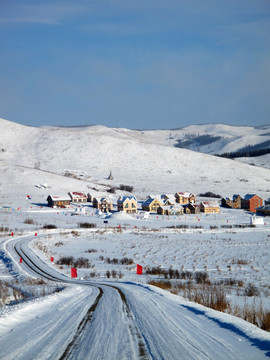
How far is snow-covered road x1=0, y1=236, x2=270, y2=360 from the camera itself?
4.82m

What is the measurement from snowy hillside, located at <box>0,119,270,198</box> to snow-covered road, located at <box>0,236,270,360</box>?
89.7 m

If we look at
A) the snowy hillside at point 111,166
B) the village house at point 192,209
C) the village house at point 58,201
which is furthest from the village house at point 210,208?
the village house at point 58,201

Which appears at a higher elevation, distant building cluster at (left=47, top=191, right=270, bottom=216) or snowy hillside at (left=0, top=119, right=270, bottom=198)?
snowy hillside at (left=0, top=119, right=270, bottom=198)

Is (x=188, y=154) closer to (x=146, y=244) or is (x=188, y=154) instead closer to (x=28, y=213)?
(x=28, y=213)

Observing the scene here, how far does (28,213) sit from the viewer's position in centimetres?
6725

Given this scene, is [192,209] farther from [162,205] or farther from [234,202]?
[234,202]

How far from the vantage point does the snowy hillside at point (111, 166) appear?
11056 centimetres

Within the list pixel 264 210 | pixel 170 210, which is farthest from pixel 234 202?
pixel 170 210

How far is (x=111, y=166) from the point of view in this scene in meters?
154

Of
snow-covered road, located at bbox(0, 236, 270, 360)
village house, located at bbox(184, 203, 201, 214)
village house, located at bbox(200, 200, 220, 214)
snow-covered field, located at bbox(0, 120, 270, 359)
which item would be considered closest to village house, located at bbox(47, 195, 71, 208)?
snow-covered field, located at bbox(0, 120, 270, 359)

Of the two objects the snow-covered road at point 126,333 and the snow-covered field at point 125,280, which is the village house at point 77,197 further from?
the snow-covered road at point 126,333

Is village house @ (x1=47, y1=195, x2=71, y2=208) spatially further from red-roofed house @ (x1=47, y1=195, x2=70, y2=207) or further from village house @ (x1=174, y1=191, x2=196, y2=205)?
village house @ (x1=174, y1=191, x2=196, y2=205)

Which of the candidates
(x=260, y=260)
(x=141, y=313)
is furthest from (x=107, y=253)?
(x=141, y=313)

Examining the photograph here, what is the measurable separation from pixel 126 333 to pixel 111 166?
5874 inches
